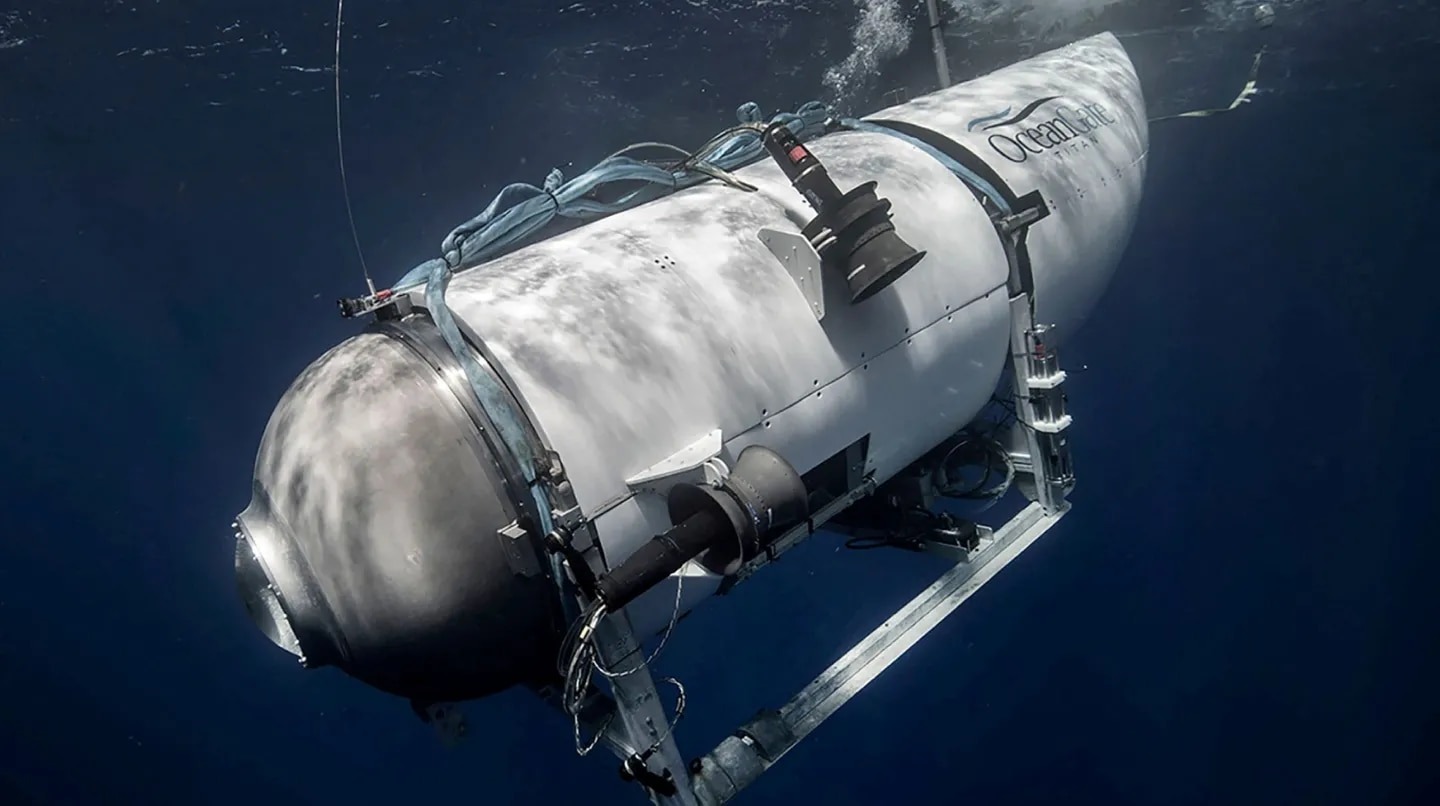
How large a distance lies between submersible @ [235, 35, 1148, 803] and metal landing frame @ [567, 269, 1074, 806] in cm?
2

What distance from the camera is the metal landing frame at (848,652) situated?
2.81 m

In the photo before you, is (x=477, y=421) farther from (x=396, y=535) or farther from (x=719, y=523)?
(x=719, y=523)

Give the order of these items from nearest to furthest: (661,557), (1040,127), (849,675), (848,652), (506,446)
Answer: (661,557)
(506,446)
(849,675)
(848,652)
(1040,127)

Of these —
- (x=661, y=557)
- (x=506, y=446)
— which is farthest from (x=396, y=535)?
(x=661, y=557)

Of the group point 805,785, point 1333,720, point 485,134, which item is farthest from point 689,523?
point 1333,720

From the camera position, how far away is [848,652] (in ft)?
12.4

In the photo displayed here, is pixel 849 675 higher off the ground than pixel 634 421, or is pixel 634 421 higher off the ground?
pixel 634 421

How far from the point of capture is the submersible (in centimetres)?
248

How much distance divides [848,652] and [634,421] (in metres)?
1.86

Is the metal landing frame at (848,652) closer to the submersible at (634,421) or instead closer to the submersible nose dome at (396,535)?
the submersible at (634,421)

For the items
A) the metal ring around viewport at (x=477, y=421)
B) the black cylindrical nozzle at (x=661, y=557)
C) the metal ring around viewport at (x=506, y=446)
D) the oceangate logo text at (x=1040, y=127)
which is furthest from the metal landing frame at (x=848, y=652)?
the oceangate logo text at (x=1040, y=127)

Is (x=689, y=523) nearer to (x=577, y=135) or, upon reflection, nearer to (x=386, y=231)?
(x=577, y=135)

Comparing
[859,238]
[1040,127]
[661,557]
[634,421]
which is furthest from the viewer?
[1040,127]

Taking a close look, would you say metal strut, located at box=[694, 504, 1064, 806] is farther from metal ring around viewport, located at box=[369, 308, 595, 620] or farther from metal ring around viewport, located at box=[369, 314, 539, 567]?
metal ring around viewport, located at box=[369, 314, 539, 567]
